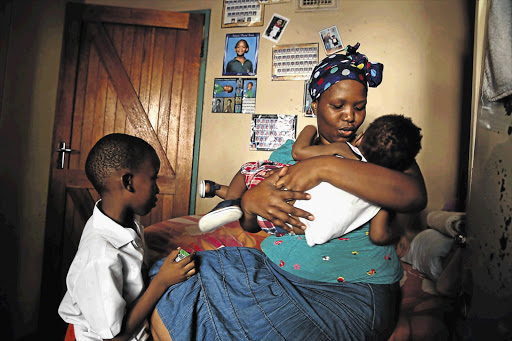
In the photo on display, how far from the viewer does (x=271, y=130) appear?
3098 mm

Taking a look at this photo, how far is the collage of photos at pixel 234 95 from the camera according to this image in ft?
10.4

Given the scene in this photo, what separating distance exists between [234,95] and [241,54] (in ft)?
1.29

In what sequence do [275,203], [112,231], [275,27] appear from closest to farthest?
[275,203], [112,231], [275,27]

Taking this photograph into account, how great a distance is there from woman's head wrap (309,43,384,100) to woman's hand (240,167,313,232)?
424 millimetres

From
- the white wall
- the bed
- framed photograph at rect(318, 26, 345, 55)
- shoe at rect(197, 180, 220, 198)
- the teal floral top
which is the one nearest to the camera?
the teal floral top

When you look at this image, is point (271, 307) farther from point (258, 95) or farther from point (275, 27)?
point (275, 27)

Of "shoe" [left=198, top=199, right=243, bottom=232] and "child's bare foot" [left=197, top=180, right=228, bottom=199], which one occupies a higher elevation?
"child's bare foot" [left=197, top=180, right=228, bottom=199]

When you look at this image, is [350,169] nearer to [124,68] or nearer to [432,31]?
[432,31]

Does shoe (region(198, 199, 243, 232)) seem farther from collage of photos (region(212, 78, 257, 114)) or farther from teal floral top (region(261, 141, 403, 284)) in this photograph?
collage of photos (region(212, 78, 257, 114))

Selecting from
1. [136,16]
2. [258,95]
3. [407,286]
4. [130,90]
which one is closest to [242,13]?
[258,95]

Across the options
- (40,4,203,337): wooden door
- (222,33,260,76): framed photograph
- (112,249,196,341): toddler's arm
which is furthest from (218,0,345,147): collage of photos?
(112,249,196,341): toddler's arm

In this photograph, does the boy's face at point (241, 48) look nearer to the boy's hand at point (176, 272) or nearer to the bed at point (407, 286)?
the bed at point (407, 286)

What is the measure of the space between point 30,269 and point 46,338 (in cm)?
64

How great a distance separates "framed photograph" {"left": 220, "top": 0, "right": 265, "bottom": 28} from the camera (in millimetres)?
3180
